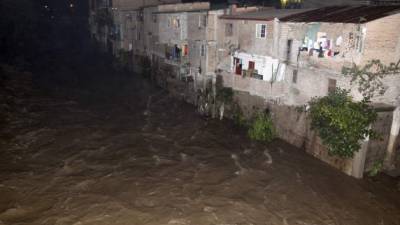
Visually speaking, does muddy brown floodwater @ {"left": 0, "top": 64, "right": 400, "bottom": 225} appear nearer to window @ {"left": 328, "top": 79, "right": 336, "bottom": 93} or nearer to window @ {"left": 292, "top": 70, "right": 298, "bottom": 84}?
window @ {"left": 292, "top": 70, "right": 298, "bottom": 84}

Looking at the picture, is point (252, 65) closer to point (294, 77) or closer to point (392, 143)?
point (294, 77)

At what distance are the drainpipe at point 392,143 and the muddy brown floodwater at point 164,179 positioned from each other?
1.88 meters

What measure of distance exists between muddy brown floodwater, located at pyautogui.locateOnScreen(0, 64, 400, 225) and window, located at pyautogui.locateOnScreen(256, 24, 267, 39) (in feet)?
24.9

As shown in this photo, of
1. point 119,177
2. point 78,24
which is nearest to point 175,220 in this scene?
point 119,177

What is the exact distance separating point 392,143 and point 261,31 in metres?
11.9

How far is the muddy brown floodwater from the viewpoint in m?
17.4

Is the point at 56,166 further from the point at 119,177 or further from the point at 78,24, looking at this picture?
the point at 78,24

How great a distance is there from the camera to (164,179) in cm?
2073

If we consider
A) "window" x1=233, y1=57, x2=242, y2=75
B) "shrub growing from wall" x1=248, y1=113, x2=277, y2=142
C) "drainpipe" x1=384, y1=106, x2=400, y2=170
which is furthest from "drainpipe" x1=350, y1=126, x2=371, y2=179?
"window" x1=233, y1=57, x2=242, y2=75

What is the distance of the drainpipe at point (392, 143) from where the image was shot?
840 inches

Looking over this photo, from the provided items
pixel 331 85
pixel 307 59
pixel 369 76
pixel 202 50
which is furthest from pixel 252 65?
pixel 369 76

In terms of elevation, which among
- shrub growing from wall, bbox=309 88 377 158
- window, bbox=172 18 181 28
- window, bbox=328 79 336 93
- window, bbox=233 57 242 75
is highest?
window, bbox=172 18 181 28

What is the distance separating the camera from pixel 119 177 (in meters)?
20.7

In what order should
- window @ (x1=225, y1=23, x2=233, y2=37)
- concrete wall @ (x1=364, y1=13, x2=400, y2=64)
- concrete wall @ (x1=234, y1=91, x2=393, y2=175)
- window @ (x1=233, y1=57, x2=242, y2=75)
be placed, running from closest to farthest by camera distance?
concrete wall @ (x1=364, y1=13, x2=400, y2=64) < concrete wall @ (x1=234, y1=91, x2=393, y2=175) < window @ (x1=233, y1=57, x2=242, y2=75) < window @ (x1=225, y1=23, x2=233, y2=37)
